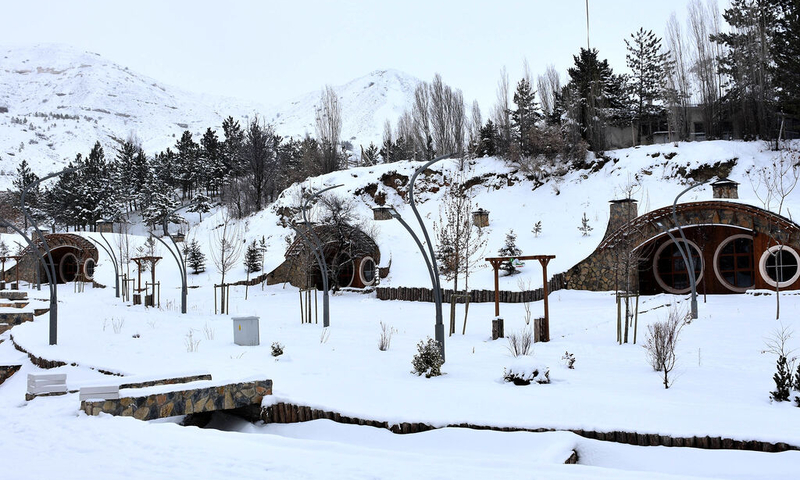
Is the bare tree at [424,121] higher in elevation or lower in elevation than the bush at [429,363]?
higher

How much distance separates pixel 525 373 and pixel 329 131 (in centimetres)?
4354

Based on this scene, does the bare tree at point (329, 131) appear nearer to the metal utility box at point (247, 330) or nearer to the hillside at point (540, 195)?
the hillside at point (540, 195)

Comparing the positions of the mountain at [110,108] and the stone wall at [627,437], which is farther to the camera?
the mountain at [110,108]

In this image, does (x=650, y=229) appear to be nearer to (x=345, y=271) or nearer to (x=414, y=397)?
(x=345, y=271)

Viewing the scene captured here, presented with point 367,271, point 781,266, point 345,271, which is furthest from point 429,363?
point 345,271

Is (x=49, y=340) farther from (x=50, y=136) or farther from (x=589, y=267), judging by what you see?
(x=50, y=136)

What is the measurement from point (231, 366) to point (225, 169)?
52648mm

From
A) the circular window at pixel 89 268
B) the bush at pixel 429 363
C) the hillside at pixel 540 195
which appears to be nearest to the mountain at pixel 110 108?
the circular window at pixel 89 268

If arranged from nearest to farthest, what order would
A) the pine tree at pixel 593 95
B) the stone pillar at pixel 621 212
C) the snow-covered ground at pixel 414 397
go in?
the snow-covered ground at pixel 414 397, the stone pillar at pixel 621 212, the pine tree at pixel 593 95

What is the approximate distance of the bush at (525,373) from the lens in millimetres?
9641

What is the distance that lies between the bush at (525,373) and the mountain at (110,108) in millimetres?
86923

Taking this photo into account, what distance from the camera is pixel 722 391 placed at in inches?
361

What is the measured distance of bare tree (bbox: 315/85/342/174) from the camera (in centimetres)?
4738

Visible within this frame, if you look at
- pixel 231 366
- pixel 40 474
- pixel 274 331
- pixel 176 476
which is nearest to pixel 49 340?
pixel 274 331
